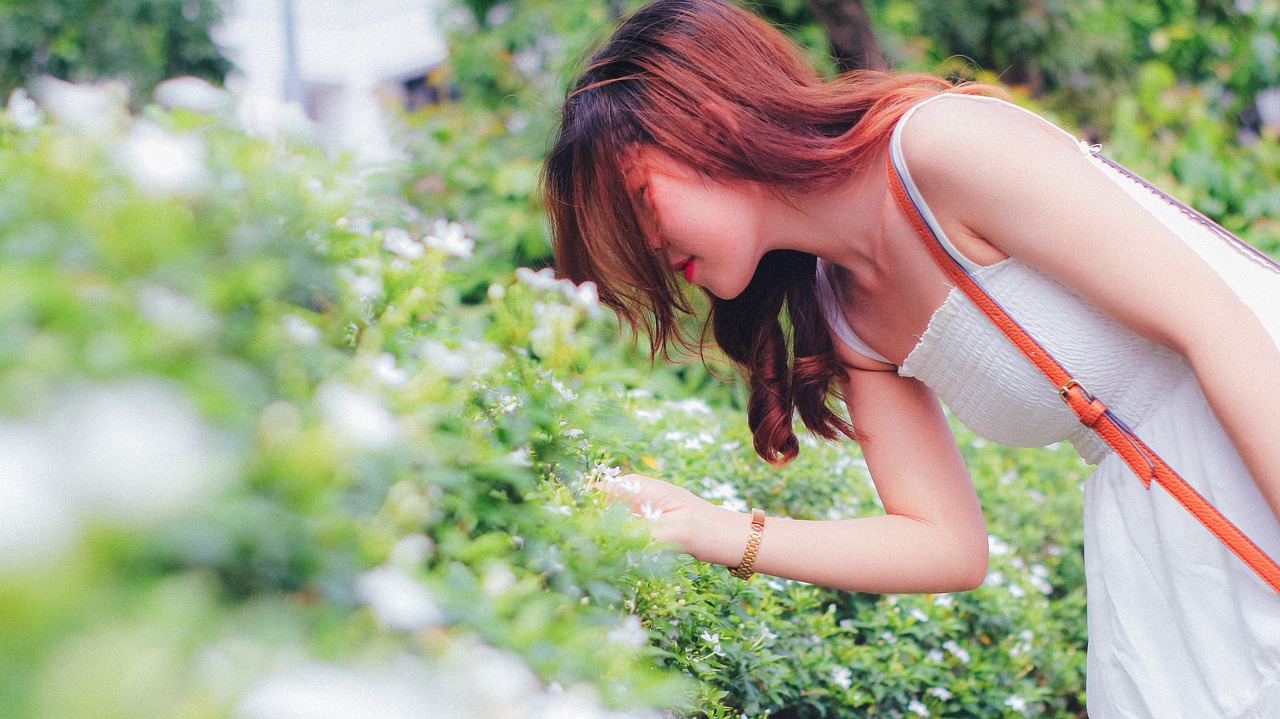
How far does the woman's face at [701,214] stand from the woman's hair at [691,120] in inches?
0.7

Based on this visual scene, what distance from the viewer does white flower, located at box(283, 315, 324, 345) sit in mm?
786

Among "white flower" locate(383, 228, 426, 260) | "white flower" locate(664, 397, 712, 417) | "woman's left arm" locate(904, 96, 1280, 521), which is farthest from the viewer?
"white flower" locate(664, 397, 712, 417)

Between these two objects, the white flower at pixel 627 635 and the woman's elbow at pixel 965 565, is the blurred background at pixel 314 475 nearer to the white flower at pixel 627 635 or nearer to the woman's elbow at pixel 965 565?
the white flower at pixel 627 635

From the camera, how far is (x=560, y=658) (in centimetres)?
79

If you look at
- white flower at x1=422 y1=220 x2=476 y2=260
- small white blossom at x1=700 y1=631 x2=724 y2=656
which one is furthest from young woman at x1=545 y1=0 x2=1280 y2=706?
white flower at x1=422 y1=220 x2=476 y2=260

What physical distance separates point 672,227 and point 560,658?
3.15ft

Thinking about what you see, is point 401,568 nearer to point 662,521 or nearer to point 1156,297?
point 662,521

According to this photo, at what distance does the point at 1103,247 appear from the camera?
4.45 ft

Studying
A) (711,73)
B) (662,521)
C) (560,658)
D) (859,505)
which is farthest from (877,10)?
(560,658)

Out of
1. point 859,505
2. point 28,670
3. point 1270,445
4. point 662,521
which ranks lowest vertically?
point 859,505

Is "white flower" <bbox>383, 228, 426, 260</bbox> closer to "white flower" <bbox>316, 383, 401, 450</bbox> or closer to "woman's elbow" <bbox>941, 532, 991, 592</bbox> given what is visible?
"white flower" <bbox>316, 383, 401, 450</bbox>

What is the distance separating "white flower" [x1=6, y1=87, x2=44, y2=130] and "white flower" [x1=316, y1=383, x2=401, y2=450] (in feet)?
1.92

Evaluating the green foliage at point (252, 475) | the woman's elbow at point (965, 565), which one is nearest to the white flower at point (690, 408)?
the woman's elbow at point (965, 565)

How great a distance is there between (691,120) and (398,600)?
3.65 ft
